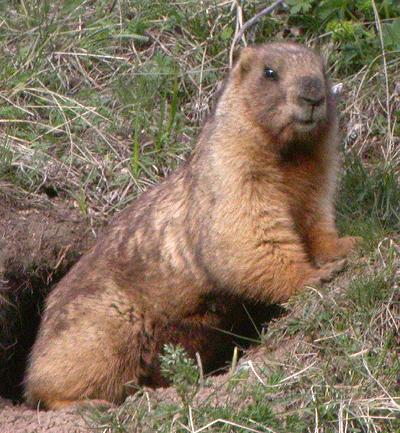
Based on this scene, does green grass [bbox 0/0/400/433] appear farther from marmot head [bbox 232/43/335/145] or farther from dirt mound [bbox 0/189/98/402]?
marmot head [bbox 232/43/335/145]

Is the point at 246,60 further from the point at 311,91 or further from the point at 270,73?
the point at 311,91

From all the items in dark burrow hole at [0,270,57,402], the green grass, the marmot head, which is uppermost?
the marmot head

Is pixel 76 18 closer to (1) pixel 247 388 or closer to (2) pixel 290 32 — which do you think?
(2) pixel 290 32

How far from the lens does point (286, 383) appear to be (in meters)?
4.74

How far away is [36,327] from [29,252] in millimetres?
724

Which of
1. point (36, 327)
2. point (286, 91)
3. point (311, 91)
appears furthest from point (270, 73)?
point (36, 327)

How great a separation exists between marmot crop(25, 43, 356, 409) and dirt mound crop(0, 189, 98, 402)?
78cm

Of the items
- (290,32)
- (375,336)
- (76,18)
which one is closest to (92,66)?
(76,18)

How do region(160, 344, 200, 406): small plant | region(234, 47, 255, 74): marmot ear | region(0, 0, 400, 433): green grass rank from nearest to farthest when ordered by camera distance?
region(160, 344, 200, 406): small plant < region(234, 47, 255, 74): marmot ear < region(0, 0, 400, 433): green grass

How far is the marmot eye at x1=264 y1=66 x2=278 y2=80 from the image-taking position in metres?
5.59

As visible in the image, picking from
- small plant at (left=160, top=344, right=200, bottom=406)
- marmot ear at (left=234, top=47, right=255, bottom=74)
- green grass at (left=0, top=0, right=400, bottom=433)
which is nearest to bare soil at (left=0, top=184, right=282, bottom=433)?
green grass at (left=0, top=0, right=400, bottom=433)

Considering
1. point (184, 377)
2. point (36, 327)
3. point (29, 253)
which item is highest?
point (184, 377)

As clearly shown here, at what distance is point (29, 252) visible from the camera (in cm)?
701

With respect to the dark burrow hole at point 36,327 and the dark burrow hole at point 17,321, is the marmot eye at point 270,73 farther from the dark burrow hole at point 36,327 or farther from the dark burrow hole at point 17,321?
the dark burrow hole at point 17,321
